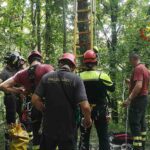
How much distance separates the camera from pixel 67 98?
16.1 feet

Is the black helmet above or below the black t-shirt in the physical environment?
above

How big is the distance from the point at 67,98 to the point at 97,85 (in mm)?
1911

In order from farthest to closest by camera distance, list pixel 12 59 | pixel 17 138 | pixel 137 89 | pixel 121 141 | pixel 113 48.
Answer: pixel 113 48 < pixel 121 141 < pixel 12 59 < pixel 137 89 < pixel 17 138

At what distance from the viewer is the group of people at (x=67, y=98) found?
4906mm

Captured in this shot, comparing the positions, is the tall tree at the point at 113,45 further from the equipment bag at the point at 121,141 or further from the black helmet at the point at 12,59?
the black helmet at the point at 12,59

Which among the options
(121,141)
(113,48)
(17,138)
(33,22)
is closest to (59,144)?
(17,138)

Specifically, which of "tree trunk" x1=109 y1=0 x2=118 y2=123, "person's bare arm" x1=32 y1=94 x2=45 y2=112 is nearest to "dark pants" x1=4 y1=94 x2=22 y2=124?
"person's bare arm" x1=32 y1=94 x2=45 y2=112

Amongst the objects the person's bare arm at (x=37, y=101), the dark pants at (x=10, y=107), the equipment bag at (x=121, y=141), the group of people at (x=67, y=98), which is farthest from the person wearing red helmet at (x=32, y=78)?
the equipment bag at (x=121, y=141)

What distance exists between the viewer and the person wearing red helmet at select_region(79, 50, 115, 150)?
265 inches

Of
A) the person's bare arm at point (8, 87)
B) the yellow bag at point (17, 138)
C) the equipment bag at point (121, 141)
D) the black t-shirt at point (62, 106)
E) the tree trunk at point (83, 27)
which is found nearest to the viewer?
the black t-shirt at point (62, 106)

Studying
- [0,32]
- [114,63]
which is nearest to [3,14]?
[0,32]

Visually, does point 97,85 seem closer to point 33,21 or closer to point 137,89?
point 137,89

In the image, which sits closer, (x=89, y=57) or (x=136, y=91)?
(x=89, y=57)

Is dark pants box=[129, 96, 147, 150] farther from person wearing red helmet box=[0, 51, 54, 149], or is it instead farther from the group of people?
person wearing red helmet box=[0, 51, 54, 149]
